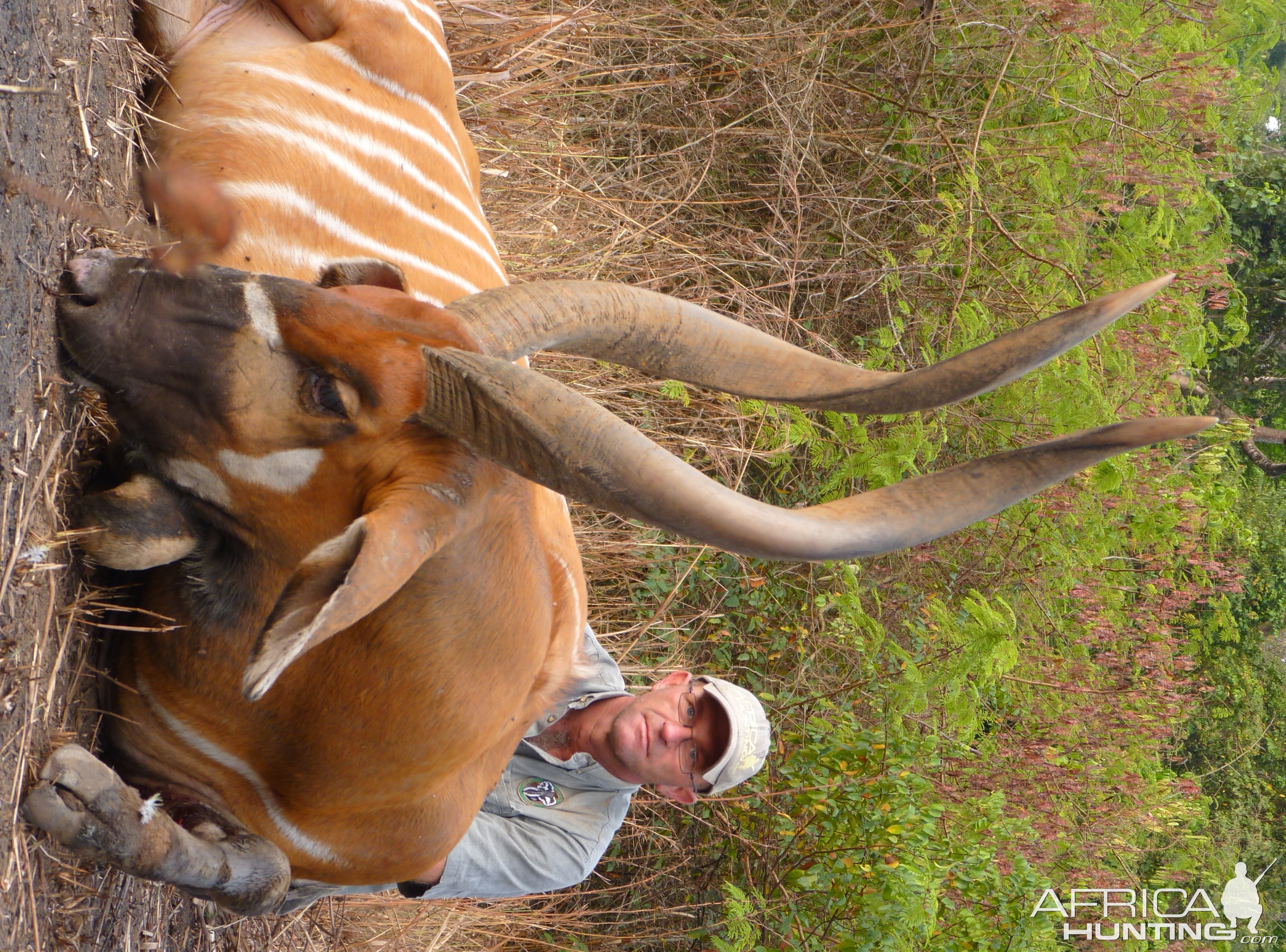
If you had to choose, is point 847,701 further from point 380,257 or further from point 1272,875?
point 1272,875

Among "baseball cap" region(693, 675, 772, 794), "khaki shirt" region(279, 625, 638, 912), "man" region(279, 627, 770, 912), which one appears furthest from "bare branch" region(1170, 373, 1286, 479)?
"khaki shirt" region(279, 625, 638, 912)

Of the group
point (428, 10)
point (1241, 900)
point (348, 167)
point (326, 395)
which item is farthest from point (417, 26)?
point (1241, 900)

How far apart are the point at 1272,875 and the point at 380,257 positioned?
9343 millimetres

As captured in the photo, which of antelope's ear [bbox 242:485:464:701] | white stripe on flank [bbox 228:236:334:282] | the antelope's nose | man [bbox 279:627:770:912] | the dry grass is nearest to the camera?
antelope's ear [bbox 242:485:464:701]

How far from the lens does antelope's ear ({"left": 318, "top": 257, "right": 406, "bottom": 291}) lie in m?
2.49

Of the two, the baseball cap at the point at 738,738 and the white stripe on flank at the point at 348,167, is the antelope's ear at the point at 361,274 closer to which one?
the white stripe on flank at the point at 348,167

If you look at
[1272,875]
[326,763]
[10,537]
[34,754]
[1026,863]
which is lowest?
[1272,875]

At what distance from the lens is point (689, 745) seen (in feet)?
13.1

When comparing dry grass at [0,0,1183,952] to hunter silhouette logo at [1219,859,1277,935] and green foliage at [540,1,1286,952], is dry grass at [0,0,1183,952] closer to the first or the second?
green foliage at [540,1,1286,952]

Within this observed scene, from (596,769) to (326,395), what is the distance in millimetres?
2314

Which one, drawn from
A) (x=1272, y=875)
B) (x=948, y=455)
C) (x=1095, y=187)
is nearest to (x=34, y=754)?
(x=948, y=455)

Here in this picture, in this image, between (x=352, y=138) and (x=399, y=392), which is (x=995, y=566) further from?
(x=399, y=392)

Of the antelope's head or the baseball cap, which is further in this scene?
the baseball cap

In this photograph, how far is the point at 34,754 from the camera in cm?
203
